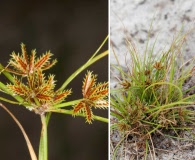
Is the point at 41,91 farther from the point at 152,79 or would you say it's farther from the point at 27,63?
the point at 152,79

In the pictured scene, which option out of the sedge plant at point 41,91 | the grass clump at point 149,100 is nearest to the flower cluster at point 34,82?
the sedge plant at point 41,91

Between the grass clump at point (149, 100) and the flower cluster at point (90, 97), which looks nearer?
the flower cluster at point (90, 97)

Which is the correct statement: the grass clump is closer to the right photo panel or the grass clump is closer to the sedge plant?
the right photo panel

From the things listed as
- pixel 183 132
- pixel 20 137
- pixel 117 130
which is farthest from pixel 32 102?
pixel 183 132

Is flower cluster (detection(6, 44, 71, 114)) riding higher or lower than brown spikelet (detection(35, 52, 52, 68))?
lower

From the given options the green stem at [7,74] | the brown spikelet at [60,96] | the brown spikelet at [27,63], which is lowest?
the brown spikelet at [60,96]

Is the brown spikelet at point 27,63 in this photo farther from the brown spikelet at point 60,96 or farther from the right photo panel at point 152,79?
the right photo panel at point 152,79

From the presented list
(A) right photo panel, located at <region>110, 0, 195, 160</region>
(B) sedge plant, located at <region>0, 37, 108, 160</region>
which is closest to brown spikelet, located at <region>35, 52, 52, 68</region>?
(B) sedge plant, located at <region>0, 37, 108, 160</region>

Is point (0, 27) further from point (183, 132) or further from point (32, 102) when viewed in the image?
point (183, 132)

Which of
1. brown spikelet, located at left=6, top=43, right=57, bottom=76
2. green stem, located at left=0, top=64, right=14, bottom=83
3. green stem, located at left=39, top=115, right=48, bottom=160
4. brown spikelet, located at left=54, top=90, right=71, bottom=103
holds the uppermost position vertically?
brown spikelet, located at left=6, top=43, right=57, bottom=76
